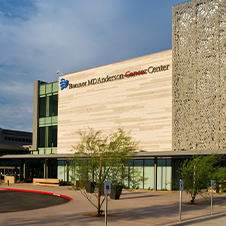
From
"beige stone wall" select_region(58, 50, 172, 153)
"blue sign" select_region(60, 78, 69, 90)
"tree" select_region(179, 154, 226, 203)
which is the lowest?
"tree" select_region(179, 154, 226, 203)

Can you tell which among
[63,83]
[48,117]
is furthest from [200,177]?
[48,117]

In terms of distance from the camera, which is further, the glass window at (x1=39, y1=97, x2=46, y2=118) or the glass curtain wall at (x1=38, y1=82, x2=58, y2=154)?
the glass window at (x1=39, y1=97, x2=46, y2=118)

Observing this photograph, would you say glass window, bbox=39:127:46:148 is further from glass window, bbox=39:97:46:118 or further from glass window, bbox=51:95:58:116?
glass window, bbox=51:95:58:116

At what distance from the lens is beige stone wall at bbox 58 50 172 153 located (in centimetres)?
3706

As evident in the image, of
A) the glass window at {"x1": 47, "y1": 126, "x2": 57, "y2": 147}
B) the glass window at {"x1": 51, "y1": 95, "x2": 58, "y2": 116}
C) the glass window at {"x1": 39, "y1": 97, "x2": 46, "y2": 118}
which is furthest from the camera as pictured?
the glass window at {"x1": 39, "y1": 97, "x2": 46, "y2": 118}

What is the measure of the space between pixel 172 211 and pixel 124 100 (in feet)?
70.5

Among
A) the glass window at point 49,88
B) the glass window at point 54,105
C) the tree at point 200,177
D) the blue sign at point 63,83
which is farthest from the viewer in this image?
the glass window at point 49,88

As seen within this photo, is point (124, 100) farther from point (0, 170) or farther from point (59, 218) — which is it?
point (0, 170)

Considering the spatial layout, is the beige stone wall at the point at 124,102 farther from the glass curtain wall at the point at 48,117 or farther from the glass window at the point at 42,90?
the glass window at the point at 42,90

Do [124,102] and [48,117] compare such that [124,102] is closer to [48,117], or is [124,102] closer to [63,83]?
[63,83]

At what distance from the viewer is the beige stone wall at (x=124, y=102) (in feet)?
122

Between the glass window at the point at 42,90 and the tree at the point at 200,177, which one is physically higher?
the glass window at the point at 42,90

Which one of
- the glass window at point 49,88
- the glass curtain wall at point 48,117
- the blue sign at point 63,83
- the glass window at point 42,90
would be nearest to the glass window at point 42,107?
the glass curtain wall at point 48,117

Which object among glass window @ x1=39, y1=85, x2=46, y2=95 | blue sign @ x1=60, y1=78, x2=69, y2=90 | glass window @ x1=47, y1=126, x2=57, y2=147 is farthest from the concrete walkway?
glass window @ x1=39, y1=85, x2=46, y2=95
